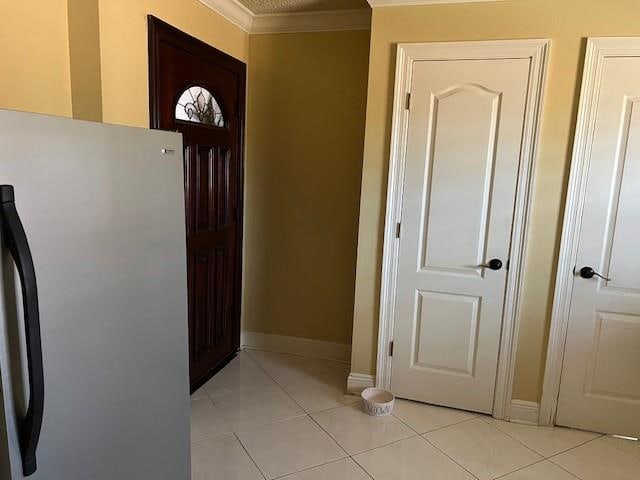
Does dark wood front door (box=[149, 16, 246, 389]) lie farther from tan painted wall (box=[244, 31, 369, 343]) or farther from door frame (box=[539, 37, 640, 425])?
door frame (box=[539, 37, 640, 425])

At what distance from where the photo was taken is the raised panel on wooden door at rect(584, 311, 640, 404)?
8.10 ft

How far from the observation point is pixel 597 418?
8.44 feet

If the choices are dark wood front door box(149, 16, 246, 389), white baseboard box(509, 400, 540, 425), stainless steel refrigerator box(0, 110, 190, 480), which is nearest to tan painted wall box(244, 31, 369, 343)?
dark wood front door box(149, 16, 246, 389)

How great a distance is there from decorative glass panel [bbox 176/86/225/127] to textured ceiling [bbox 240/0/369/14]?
68cm

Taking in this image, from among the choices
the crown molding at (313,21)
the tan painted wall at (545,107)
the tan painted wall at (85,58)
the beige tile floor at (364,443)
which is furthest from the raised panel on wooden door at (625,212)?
the tan painted wall at (85,58)

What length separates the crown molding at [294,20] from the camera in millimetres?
2986

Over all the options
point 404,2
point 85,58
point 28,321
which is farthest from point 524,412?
point 85,58

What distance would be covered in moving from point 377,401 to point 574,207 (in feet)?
5.11

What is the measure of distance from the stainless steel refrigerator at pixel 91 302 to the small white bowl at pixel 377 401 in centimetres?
131

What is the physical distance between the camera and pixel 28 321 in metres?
1.01

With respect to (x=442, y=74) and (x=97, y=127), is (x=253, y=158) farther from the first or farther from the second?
(x=97, y=127)

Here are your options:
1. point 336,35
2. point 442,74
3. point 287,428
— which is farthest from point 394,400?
point 336,35

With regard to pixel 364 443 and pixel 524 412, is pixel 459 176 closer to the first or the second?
pixel 524 412

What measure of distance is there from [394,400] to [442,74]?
1920 mm
